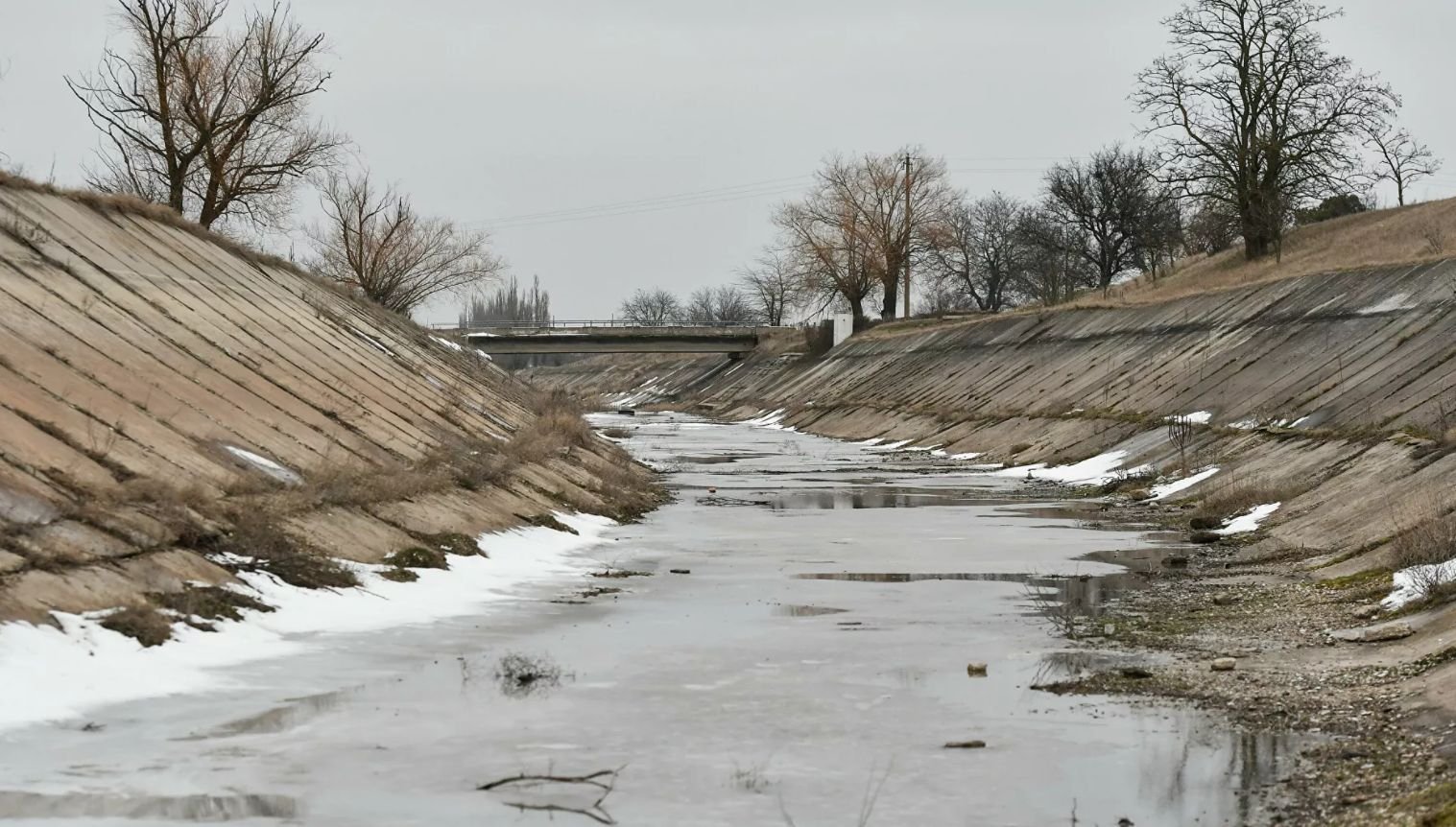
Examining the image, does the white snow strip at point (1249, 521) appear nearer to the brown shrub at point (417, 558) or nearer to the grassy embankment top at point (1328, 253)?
the brown shrub at point (417, 558)

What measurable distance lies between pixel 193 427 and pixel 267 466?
0.94 meters

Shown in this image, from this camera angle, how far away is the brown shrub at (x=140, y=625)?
11531mm

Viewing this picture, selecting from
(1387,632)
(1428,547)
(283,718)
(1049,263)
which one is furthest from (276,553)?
(1049,263)

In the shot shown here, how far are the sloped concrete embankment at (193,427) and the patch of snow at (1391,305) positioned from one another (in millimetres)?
16282

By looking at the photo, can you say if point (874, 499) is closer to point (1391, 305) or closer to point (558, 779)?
point (1391, 305)

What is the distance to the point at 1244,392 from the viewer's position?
34.7 m

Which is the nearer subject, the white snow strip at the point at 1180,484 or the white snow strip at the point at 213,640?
the white snow strip at the point at 213,640

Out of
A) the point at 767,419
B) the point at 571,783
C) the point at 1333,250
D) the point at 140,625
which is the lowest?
the point at 571,783

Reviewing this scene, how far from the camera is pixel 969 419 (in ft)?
167

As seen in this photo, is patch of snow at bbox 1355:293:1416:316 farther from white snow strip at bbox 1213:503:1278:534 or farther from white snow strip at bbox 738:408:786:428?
white snow strip at bbox 738:408:786:428

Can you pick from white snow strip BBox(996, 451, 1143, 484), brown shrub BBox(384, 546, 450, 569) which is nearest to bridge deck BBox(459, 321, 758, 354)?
white snow strip BBox(996, 451, 1143, 484)

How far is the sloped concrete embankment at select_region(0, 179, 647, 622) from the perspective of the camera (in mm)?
13281

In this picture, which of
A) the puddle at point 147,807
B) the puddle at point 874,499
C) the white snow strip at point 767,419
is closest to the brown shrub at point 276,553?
the puddle at point 147,807

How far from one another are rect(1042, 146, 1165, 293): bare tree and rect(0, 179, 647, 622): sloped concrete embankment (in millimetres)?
60906
